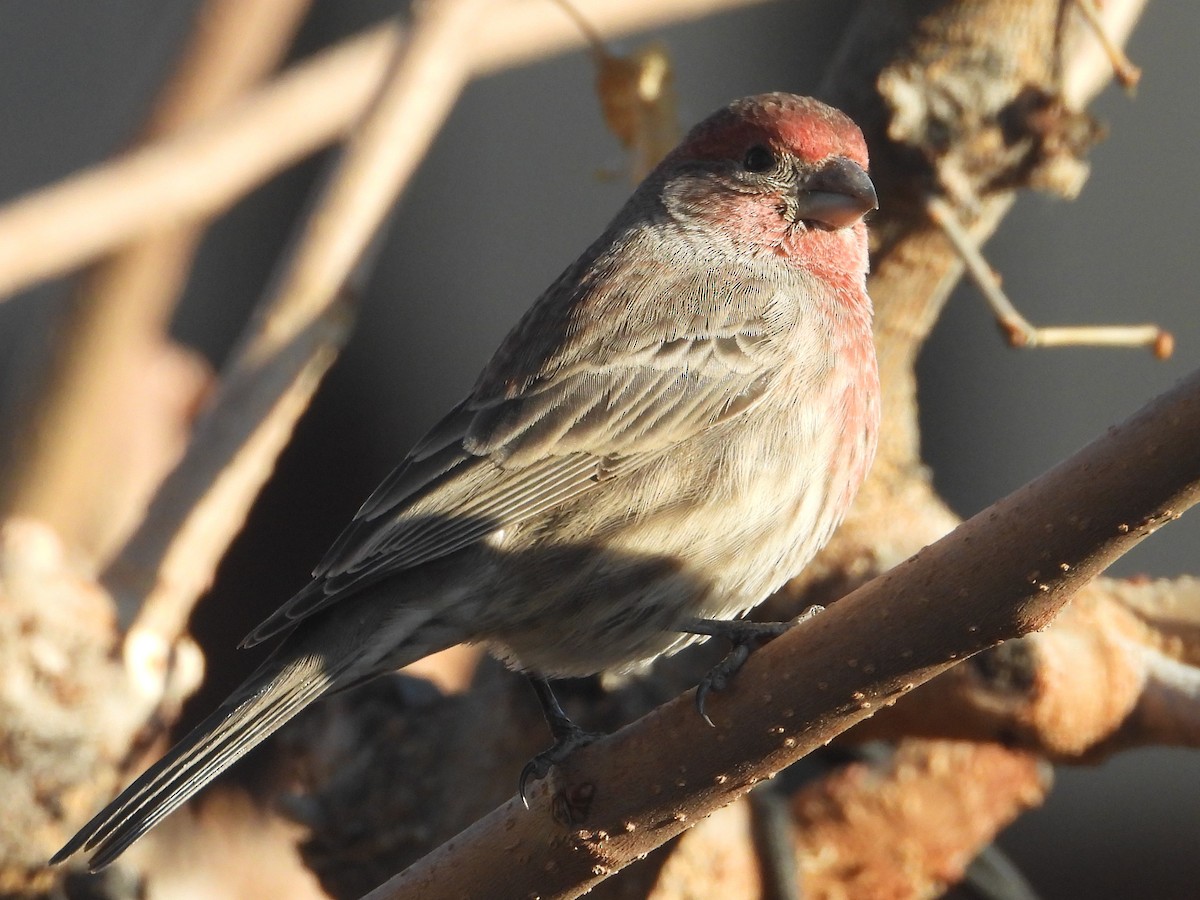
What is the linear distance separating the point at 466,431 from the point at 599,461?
11.8 inches

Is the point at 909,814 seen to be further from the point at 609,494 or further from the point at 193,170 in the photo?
the point at 193,170

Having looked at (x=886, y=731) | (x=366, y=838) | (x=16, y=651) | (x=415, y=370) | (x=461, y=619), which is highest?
(x=16, y=651)

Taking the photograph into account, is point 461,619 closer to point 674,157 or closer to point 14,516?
point 14,516

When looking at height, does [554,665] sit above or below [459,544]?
below

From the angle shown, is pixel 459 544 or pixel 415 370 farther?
pixel 415 370

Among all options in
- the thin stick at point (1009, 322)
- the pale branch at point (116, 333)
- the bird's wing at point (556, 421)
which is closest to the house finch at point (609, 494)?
the bird's wing at point (556, 421)

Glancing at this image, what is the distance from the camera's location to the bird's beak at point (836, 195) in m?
3.39

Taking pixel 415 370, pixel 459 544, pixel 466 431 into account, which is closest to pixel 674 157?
pixel 466 431

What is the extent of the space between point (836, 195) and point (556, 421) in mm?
836

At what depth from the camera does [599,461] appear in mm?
3211

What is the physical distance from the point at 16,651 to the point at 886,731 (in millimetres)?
1731

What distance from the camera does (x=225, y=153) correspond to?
9.53 ft

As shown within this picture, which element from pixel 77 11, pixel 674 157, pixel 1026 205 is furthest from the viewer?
pixel 77 11

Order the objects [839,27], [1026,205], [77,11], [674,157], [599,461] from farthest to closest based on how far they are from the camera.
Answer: [77,11]
[839,27]
[1026,205]
[674,157]
[599,461]
